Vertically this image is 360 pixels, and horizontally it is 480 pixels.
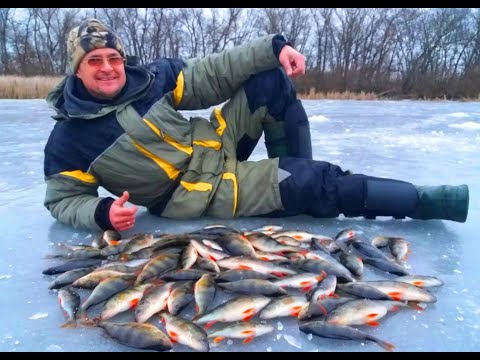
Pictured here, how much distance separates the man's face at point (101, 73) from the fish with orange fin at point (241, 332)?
5.95 ft

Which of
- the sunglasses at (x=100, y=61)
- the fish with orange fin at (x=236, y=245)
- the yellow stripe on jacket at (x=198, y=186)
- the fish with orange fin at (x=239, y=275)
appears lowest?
the fish with orange fin at (x=239, y=275)

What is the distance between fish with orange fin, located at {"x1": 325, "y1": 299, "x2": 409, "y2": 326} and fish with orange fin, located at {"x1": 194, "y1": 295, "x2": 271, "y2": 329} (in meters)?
0.28

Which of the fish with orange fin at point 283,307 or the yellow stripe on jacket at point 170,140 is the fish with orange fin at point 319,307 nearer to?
the fish with orange fin at point 283,307

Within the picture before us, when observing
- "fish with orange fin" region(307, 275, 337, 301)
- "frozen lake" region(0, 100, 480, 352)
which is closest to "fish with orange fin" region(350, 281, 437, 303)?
"frozen lake" region(0, 100, 480, 352)

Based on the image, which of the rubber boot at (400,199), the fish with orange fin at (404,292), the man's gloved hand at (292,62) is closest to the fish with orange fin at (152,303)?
the fish with orange fin at (404,292)

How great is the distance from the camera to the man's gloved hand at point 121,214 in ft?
8.89

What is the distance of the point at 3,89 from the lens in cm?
1577

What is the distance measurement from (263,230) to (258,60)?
47.7 inches

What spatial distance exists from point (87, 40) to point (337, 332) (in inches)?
90.6

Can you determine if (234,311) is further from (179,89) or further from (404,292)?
(179,89)

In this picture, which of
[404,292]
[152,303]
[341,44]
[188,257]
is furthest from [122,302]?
[341,44]

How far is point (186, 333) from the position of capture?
5.67 ft

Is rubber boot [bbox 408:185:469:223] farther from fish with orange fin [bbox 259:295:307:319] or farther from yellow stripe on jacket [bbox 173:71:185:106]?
yellow stripe on jacket [bbox 173:71:185:106]

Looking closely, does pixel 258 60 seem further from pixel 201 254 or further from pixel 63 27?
pixel 63 27
